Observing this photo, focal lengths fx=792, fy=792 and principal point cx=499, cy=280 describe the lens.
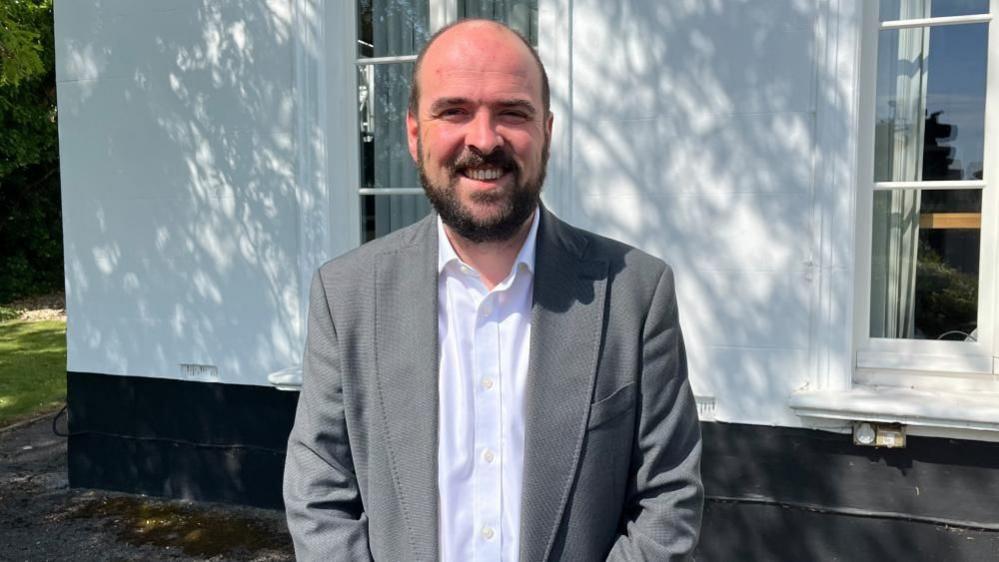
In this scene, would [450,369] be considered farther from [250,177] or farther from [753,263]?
[250,177]

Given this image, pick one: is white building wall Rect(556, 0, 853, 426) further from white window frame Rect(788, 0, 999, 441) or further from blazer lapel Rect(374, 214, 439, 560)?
blazer lapel Rect(374, 214, 439, 560)

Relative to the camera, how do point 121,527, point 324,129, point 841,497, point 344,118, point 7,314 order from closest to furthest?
point 841,497 < point 324,129 < point 344,118 < point 121,527 < point 7,314

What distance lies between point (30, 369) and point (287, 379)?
254 inches

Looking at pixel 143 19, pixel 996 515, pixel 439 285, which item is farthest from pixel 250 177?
pixel 996 515

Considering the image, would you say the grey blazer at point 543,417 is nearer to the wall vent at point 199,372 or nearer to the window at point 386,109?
the window at point 386,109

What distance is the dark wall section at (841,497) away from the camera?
10.8 ft

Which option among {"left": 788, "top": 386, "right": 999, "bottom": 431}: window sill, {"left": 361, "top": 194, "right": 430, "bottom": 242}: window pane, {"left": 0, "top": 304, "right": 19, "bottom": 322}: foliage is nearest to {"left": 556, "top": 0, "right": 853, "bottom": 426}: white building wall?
{"left": 788, "top": 386, "right": 999, "bottom": 431}: window sill

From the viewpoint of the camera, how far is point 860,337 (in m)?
3.54

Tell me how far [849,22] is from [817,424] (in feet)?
5.62

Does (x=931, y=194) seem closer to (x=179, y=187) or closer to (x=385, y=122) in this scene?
(x=385, y=122)

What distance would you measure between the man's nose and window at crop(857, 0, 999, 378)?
251 cm

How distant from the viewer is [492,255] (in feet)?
5.47

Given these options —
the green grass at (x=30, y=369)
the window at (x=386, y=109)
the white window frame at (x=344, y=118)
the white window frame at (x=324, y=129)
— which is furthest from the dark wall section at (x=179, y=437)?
the green grass at (x=30, y=369)

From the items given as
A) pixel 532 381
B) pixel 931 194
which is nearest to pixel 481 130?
pixel 532 381
